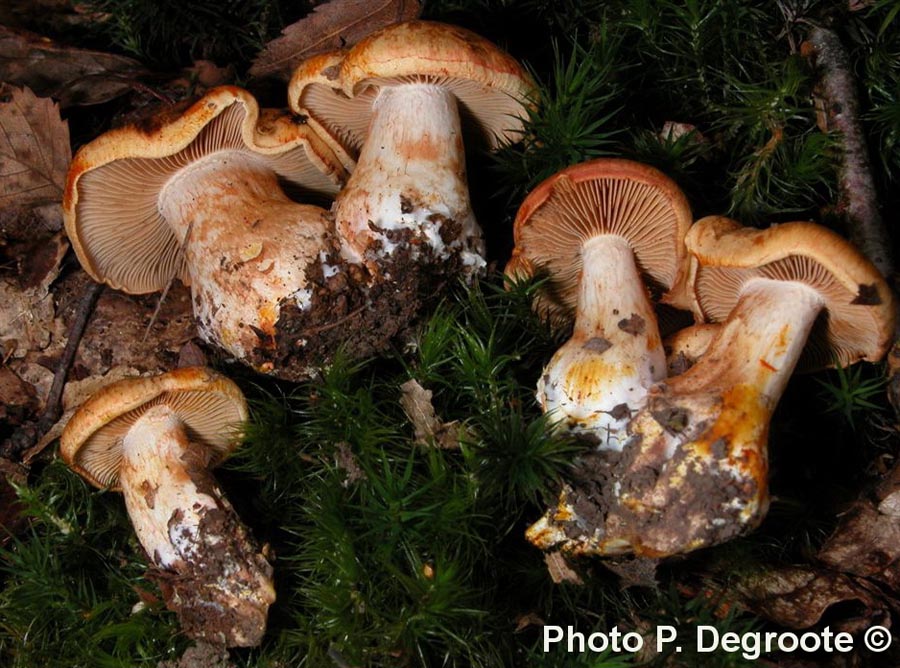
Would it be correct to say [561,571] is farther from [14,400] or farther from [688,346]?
[14,400]

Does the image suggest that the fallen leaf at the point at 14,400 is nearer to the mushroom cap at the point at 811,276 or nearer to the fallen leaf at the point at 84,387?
the fallen leaf at the point at 84,387

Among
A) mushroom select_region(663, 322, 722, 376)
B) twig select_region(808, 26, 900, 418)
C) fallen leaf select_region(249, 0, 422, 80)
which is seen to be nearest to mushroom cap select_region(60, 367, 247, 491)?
fallen leaf select_region(249, 0, 422, 80)

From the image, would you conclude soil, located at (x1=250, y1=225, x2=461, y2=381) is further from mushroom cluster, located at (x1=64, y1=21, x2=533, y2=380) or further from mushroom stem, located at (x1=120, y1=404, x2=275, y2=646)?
mushroom stem, located at (x1=120, y1=404, x2=275, y2=646)

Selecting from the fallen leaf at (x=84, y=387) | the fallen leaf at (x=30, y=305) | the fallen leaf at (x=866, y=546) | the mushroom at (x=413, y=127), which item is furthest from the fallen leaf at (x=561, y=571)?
the fallen leaf at (x=30, y=305)

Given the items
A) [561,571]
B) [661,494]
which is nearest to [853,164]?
[661,494]

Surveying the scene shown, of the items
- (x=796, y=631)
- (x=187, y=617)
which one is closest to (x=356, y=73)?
(x=187, y=617)

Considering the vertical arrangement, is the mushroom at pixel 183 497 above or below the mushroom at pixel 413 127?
below
